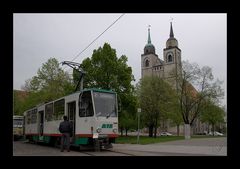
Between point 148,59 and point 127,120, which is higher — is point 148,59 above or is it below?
above

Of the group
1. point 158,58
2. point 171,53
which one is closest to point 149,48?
point 158,58

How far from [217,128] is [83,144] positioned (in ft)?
325

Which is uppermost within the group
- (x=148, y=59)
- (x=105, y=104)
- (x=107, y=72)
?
(x=148, y=59)

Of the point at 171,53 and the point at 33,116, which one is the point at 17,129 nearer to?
the point at 33,116

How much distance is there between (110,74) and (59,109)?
47.7ft

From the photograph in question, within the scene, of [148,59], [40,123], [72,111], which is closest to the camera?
[72,111]

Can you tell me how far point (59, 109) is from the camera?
786 inches

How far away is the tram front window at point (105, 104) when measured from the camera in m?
16.4

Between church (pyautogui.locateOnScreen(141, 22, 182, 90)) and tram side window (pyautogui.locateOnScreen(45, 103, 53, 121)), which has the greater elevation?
church (pyautogui.locateOnScreen(141, 22, 182, 90))

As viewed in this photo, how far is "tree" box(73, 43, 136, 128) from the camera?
33594mm

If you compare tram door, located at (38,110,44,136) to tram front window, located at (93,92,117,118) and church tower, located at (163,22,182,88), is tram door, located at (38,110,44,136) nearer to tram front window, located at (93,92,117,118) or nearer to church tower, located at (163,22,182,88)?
tram front window, located at (93,92,117,118)

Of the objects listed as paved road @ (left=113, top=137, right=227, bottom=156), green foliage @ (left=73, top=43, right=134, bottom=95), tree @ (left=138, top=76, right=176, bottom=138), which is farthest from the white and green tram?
tree @ (left=138, top=76, right=176, bottom=138)

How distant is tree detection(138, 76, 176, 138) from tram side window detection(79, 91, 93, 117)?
25.4m
